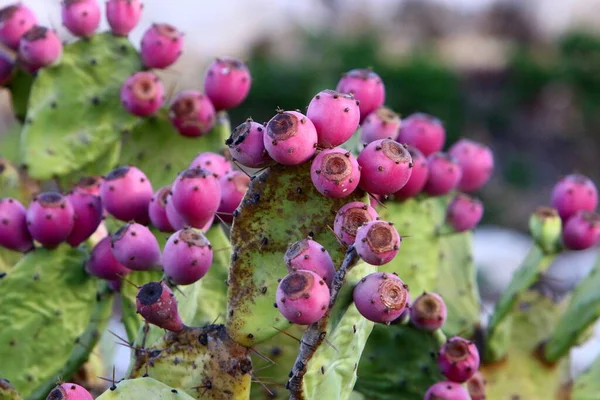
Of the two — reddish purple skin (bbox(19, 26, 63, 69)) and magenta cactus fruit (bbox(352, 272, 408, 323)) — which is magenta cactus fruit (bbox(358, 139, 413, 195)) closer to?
magenta cactus fruit (bbox(352, 272, 408, 323))

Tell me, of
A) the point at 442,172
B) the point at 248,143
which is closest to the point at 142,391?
the point at 248,143

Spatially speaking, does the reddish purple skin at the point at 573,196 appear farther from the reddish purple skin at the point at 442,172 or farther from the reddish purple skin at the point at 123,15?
the reddish purple skin at the point at 123,15

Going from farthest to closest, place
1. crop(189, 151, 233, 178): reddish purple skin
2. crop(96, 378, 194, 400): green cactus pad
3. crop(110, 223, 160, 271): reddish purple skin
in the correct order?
crop(189, 151, 233, 178): reddish purple skin < crop(110, 223, 160, 271): reddish purple skin < crop(96, 378, 194, 400): green cactus pad

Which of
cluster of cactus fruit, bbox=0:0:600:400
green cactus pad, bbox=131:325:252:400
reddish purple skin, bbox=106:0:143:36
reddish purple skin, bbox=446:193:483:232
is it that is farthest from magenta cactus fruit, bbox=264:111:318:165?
reddish purple skin, bbox=106:0:143:36

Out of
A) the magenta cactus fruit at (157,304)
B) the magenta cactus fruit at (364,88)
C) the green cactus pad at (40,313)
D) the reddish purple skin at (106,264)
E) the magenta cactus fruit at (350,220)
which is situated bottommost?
the green cactus pad at (40,313)

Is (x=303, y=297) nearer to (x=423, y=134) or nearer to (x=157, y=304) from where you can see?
(x=157, y=304)

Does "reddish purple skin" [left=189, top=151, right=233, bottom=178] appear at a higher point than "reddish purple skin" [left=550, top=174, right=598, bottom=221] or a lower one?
higher

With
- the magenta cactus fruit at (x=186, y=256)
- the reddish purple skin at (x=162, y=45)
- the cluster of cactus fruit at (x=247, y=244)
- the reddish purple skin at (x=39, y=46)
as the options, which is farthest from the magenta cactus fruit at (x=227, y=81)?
the magenta cactus fruit at (x=186, y=256)
